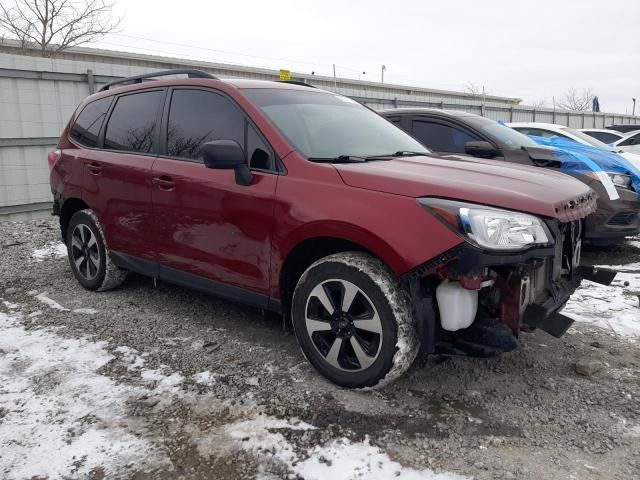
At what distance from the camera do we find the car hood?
262 cm

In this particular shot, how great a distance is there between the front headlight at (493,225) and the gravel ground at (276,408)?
0.92 metres

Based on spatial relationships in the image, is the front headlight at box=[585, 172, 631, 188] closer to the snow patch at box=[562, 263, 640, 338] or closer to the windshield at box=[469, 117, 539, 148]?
the windshield at box=[469, 117, 539, 148]

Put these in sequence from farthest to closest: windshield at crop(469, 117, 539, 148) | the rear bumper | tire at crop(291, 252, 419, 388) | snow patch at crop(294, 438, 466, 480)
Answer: windshield at crop(469, 117, 539, 148), the rear bumper, tire at crop(291, 252, 419, 388), snow patch at crop(294, 438, 466, 480)

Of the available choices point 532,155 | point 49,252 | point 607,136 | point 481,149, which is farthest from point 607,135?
point 49,252

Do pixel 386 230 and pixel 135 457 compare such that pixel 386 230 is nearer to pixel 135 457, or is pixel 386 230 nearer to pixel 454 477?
pixel 454 477

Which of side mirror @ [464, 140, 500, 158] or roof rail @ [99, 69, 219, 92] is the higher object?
roof rail @ [99, 69, 219, 92]

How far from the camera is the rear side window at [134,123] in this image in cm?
405

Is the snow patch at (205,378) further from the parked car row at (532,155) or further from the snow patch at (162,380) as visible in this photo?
the parked car row at (532,155)

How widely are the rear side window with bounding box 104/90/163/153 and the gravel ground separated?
53.2 inches

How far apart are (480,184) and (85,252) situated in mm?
3538

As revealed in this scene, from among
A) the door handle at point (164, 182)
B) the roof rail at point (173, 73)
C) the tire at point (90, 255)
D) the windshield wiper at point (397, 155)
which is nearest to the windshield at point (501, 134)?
the windshield wiper at point (397, 155)

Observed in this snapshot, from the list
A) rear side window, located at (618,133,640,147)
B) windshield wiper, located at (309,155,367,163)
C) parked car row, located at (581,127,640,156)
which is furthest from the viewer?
rear side window, located at (618,133,640,147)

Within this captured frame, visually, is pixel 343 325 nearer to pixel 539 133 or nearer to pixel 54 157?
pixel 54 157

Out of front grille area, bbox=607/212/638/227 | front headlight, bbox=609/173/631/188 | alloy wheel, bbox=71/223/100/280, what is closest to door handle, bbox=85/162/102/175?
alloy wheel, bbox=71/223/100/280
